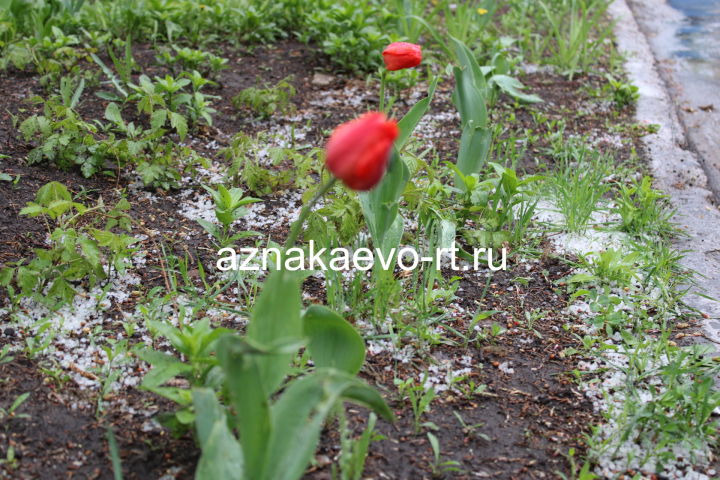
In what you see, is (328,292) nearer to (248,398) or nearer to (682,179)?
(248,398)

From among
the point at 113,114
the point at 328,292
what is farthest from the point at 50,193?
the point at 328,292

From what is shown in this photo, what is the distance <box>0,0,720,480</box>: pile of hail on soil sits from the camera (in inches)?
62.7

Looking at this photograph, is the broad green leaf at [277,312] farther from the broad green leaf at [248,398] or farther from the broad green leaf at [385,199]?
the broad green leaf at [385,199]

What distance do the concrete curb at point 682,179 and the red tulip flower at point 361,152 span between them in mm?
1489

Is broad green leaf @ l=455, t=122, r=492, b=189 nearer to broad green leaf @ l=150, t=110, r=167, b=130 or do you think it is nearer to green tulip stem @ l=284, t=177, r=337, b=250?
broad green leaf @ l=150, t=110, r=167, b=130

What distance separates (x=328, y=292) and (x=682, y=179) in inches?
76.9

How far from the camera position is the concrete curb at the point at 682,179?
8.07ft

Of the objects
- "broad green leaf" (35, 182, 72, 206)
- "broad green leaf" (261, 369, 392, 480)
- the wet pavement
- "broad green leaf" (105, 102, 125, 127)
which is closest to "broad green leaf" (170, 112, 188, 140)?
"broad green leaf" (105, 102, 125, 127)

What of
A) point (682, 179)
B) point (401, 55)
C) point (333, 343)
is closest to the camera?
point (333, 343)

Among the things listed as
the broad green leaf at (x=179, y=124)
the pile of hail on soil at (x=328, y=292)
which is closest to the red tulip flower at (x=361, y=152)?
the pile of hail on soil at (x=328, y=292)

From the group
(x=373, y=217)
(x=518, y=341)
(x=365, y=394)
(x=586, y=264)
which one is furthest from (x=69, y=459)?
(x=586, y=264)

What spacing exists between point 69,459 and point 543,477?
1082 millimetres

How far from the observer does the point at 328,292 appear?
2.06 metres

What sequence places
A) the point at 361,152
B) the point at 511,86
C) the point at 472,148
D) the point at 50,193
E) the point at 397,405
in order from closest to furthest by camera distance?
the point at 361,152 < the point at 397,405 < the point at 50,193 < the point at 472,148 < the point at 511,86
